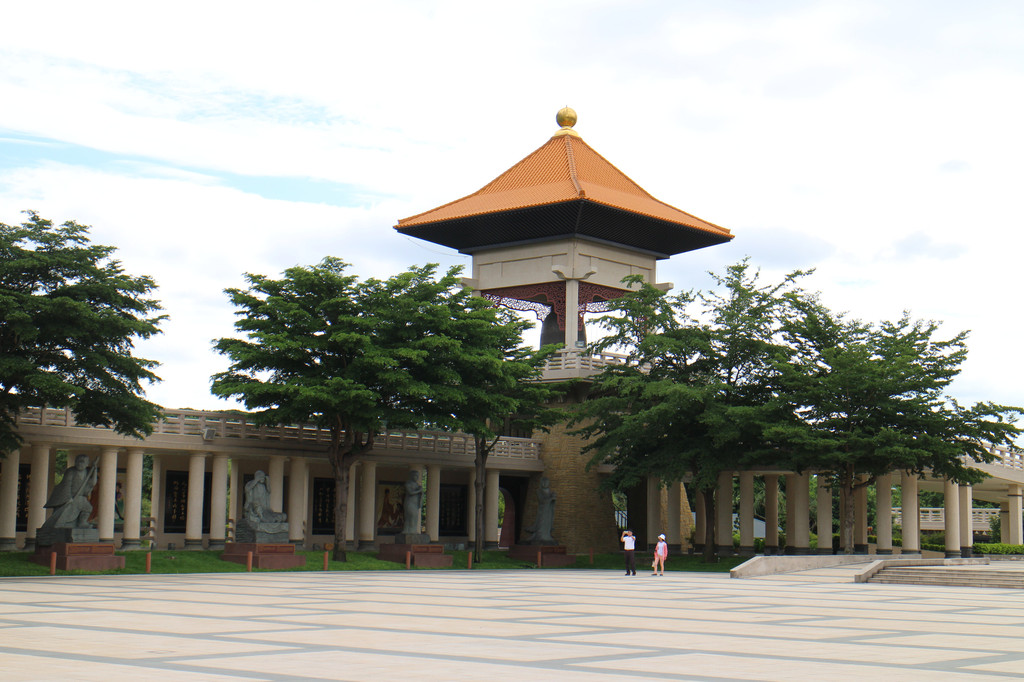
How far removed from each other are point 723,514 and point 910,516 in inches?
290

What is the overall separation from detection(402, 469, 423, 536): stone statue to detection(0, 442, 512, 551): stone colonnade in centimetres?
299

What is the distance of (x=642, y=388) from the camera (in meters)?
44.4

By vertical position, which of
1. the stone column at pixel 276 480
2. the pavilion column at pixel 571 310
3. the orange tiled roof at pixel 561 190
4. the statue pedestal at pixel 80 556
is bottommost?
the statue pedestal at pixel 80 556

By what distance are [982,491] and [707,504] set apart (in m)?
22.2

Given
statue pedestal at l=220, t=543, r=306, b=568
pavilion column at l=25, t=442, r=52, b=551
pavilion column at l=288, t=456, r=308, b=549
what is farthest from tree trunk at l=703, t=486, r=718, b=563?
pavilion column at l=25, t=442, r=52, b=551

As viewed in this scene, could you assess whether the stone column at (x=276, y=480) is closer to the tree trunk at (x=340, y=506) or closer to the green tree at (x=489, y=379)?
the tree trunk at (x=340, y=506)

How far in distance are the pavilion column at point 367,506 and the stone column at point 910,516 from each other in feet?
68.0

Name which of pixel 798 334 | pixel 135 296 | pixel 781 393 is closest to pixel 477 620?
pixel 135 296

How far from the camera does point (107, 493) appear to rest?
3756 centimetres

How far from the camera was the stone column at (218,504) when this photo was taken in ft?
133

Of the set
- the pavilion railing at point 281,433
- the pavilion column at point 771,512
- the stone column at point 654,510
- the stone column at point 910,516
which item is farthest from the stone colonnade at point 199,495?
the stone column at point 910,516

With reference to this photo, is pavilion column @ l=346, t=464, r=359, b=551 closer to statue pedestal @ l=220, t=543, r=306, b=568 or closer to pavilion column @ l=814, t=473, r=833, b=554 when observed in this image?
statue pedestal @ l=220, t=543, r=306, b=568

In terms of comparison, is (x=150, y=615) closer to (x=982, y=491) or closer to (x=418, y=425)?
(x=418, y=425)

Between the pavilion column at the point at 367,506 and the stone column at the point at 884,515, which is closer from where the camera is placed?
the pavilion column at the point at 367,506
